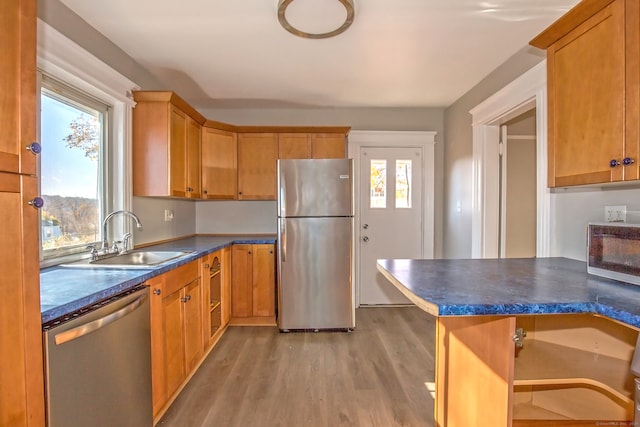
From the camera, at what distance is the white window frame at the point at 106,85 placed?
1645 mm

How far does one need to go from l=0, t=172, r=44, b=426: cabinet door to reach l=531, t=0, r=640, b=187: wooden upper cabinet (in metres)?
2.07

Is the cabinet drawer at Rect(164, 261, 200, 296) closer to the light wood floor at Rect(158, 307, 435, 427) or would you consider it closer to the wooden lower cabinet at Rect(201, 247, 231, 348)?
the wooden lower cabinet at Rect(201, 247, 231, 348)

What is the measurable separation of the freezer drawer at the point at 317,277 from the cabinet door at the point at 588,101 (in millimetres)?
1792

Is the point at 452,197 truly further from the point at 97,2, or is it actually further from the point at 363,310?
the point at 97,2

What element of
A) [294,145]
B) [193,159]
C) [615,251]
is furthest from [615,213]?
[193,159]

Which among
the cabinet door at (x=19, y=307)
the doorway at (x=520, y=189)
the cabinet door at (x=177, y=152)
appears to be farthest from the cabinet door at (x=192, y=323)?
the doorway at (x=520, y=189)

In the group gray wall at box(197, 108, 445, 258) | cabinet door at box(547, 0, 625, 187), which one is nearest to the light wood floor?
gray wall at box(197, 108, 445, 258)

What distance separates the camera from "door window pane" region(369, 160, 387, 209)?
377 cm

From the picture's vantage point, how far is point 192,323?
217 cm

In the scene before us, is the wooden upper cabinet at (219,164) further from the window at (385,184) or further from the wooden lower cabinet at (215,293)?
the window at (385,184)

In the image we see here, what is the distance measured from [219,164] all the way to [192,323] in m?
1.70

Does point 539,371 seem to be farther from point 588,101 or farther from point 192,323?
point 192,323

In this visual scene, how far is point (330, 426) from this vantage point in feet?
5.69

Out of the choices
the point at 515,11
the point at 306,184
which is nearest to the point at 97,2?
the point at 306,184
